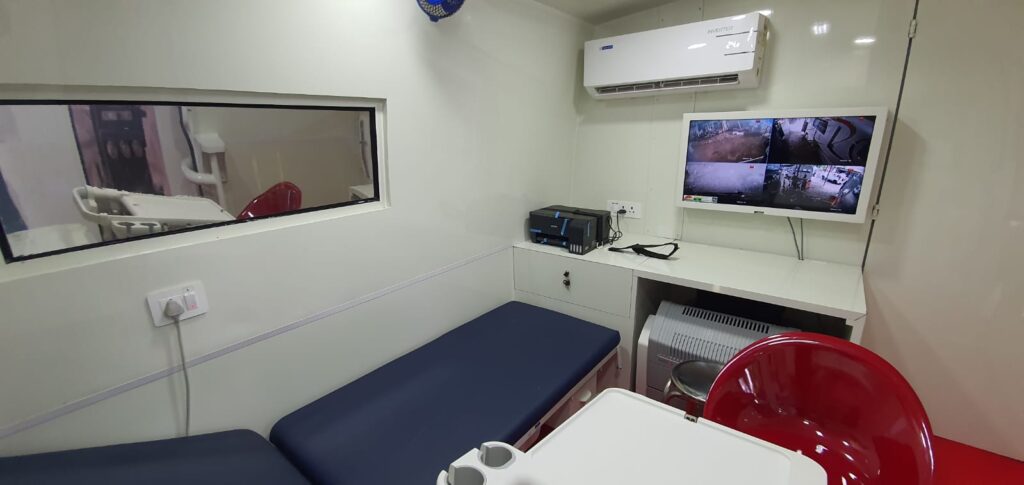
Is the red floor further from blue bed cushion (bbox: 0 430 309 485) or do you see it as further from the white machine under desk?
blue bed cushion (bbox: 0 430 309 485)

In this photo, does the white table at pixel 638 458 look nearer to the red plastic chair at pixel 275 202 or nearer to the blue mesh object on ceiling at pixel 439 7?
the red plastic chair at pixel 275 202

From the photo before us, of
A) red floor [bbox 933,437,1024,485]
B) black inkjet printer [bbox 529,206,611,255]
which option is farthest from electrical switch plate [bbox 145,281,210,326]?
red floor [bbox 933,437,1024,485]

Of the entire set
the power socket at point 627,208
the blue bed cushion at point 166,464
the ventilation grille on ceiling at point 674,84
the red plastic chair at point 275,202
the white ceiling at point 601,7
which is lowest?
the blue bed cushion at point 166,464

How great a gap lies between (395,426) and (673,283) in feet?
4.58

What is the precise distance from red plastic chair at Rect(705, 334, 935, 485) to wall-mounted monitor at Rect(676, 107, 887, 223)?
1.27 meters

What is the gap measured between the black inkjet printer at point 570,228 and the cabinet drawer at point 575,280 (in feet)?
0.39

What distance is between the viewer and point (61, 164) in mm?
1023

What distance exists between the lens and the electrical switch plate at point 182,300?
1.13 metres

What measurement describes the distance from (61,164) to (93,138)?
9 centimetres

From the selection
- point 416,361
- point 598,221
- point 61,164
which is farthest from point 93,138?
point 598,221

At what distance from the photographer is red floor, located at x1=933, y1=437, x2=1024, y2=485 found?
177 cm

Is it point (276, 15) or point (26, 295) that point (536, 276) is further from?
point (26, 295)

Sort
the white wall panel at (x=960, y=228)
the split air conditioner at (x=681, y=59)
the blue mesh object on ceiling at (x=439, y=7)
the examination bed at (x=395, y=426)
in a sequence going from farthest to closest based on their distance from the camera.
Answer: the split air conditioner at (x=681, y=59)
the white wall panel at (x=960, y=228)
the blue mesh object on ceiling at (x=439, y=7)
the examination bed at (x=395, y=426)

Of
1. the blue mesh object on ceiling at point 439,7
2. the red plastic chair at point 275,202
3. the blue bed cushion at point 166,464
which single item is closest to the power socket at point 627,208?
the blue mesh object on ceiling at point 439,7
